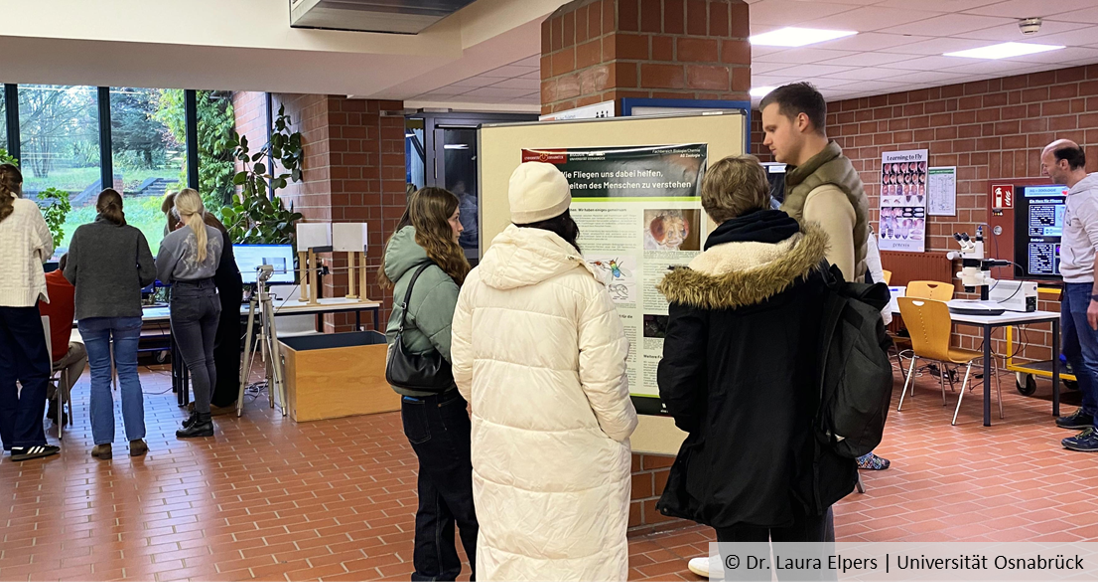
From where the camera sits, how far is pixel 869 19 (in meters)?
5.44

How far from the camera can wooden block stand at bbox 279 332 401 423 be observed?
6.40 metres

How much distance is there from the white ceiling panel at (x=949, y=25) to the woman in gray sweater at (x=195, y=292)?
14.6ft

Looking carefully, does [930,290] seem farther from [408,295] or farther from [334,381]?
[408,295]

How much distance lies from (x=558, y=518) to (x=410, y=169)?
25.8ft

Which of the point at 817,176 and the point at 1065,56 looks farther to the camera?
the point at 1065,56

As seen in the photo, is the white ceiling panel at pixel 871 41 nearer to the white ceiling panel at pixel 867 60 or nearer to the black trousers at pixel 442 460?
the white ceiling panel at pixel 867 60

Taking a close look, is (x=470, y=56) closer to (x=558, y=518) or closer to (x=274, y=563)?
(x=274, y=563)

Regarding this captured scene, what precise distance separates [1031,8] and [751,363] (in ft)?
13.2

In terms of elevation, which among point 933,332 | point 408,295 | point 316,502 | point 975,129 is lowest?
point 316,502

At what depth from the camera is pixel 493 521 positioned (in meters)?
2.45

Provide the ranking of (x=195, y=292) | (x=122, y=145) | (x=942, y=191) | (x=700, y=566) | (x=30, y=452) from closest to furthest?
(x=700, y=566), (x=30, y=452), (x=195, y=292), (x=942, y=191), (x=122, y=145)

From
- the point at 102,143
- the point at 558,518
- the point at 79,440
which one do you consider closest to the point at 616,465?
the point at 558,518

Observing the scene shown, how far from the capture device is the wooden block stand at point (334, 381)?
6.40 m

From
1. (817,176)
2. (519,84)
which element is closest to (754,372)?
(817,176)
